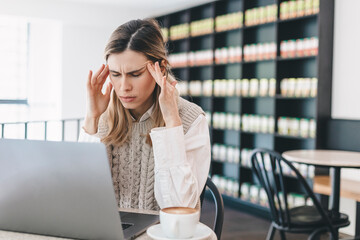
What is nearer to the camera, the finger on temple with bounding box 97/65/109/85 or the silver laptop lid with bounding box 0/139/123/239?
the silver laptop lid with bounding box 0/139/123/239

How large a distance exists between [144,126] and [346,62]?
114 inches

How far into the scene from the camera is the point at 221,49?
502 centimetres

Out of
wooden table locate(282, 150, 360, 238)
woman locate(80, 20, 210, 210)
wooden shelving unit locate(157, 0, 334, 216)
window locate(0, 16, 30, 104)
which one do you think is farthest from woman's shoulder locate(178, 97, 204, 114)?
window locate(0, 16, 30, 104)

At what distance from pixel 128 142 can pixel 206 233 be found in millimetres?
606

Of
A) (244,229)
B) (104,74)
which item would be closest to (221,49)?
(244,229)

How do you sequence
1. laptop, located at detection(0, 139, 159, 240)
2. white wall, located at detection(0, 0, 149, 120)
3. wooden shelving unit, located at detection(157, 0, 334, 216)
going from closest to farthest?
laptop, located at detection(0, 139, 159, 240) → wooden shelving unit, located at detection(157, 0, 334, 216) → white wall, located at detection(0, 0, 149, 120)

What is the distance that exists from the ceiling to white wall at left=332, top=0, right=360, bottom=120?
203 cm

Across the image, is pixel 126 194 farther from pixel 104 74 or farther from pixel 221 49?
pixel 221 49

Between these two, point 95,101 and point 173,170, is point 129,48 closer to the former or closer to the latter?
point 95,101

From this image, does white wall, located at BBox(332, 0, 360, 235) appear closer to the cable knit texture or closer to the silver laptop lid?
the cable knit texture

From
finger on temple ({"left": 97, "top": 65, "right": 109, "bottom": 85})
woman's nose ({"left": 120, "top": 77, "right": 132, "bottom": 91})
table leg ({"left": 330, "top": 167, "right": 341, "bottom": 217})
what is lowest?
table leg ({"left": 330, "top": 167, "right": 341, "bottom": 217})

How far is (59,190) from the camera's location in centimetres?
83

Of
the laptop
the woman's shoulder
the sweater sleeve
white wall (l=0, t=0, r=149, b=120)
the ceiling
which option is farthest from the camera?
white wall (l=0, t=0, r=149, b=120)

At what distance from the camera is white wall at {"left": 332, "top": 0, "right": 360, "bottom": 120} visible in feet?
12.2
